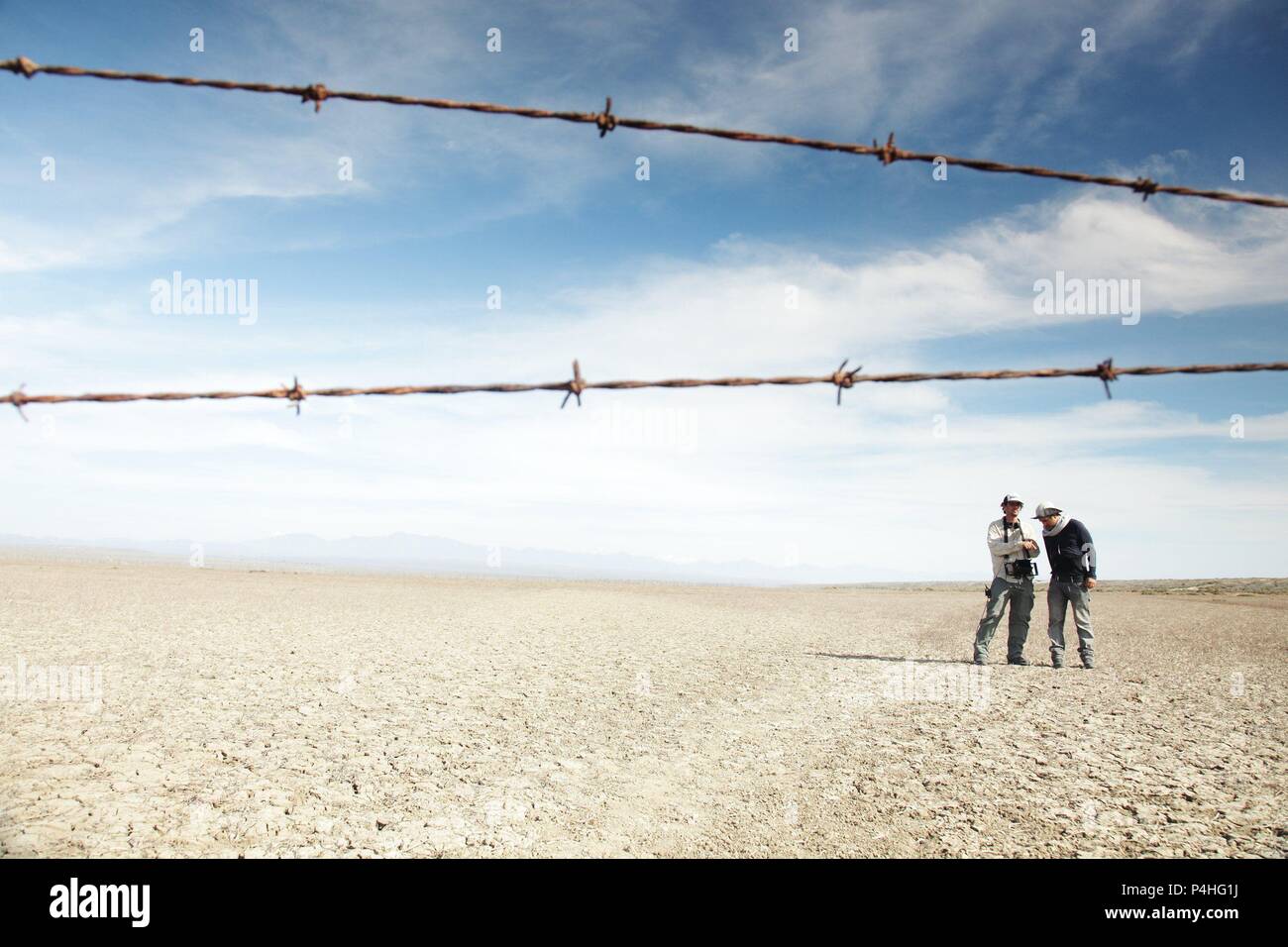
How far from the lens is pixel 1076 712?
9.16m

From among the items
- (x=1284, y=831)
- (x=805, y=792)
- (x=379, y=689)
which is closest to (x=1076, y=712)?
(x=1284, y=831)

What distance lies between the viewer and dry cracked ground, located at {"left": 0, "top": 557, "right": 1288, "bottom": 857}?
17.3 ft

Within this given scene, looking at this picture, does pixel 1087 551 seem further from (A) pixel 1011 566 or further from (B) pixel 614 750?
(B) pixel 614 750

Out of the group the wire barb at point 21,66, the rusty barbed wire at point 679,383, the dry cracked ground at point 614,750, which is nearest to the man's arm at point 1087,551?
the dry cracked ground at point 614,750

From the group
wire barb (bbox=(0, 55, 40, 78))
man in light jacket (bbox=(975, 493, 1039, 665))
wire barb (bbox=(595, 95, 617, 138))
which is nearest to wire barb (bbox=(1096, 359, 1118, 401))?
wire barb (bbox=(595, 95, 617, 138))

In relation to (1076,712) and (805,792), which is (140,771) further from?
(1076,712)

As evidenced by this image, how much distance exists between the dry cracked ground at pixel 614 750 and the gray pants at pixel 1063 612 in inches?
22.4

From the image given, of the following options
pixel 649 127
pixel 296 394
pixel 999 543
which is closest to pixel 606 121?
pixel 649 127

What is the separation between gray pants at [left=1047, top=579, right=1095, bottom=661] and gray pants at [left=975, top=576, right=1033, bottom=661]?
37 centimetres

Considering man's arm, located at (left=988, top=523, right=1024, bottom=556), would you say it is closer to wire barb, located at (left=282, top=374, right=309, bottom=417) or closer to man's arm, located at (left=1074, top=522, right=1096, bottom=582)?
man's arm, located at (left=1074, top=522, right=1096, bottom=582)

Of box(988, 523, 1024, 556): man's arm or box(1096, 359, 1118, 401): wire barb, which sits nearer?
box(1096, 359, 1118, 401): wire barb

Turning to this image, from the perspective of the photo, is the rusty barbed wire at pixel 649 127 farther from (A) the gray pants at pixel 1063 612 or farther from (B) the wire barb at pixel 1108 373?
(A) the gray pants at pixel 1063 612

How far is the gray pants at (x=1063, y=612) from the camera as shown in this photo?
11578mm
